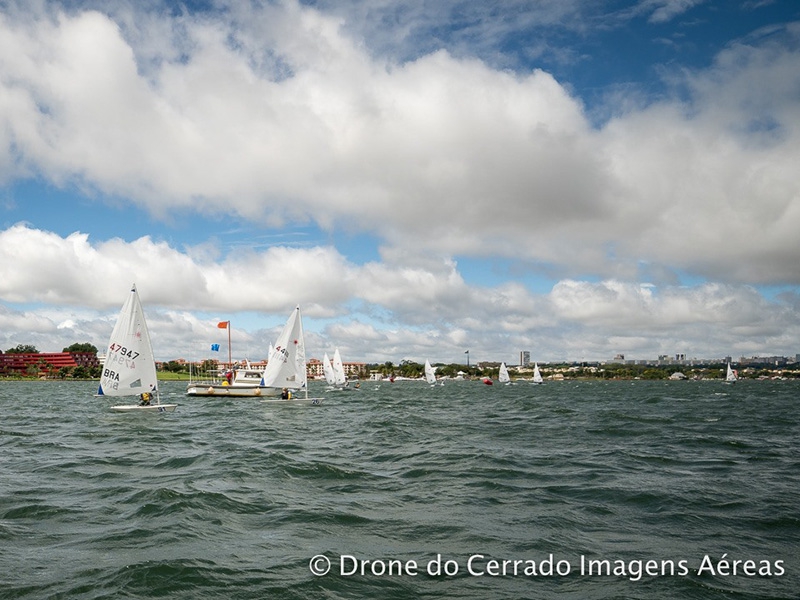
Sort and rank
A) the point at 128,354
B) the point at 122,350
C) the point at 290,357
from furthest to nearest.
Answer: the point at 290,357, the point at 128,354, the point at 122,350

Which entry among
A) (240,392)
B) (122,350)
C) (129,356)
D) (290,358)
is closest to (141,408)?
(129,356)

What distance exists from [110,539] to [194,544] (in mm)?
1618

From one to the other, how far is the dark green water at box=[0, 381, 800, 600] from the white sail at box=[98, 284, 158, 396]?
14055 mm

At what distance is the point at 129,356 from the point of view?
135 ft

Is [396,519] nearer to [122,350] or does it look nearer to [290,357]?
[122,350]

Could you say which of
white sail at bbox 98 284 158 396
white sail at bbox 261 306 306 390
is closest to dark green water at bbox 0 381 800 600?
white sail at bbox 98 284 158 396

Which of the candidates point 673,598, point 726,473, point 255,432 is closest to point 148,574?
point 673,598

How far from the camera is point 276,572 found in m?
9.72

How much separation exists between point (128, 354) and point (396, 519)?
108 feet

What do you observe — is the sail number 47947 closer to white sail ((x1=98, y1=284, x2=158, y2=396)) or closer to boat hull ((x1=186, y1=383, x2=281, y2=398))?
white sail ((x1=98, y1=284, x2=158, y2=396))

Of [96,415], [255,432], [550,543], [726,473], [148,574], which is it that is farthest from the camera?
[96,415]

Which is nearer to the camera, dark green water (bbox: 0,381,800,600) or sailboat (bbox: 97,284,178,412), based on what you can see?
dark green water (bbox: 0,381,800,600)

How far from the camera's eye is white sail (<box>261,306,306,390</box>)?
57812 mm

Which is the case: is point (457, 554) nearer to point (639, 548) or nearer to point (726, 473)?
point (639, 548)
